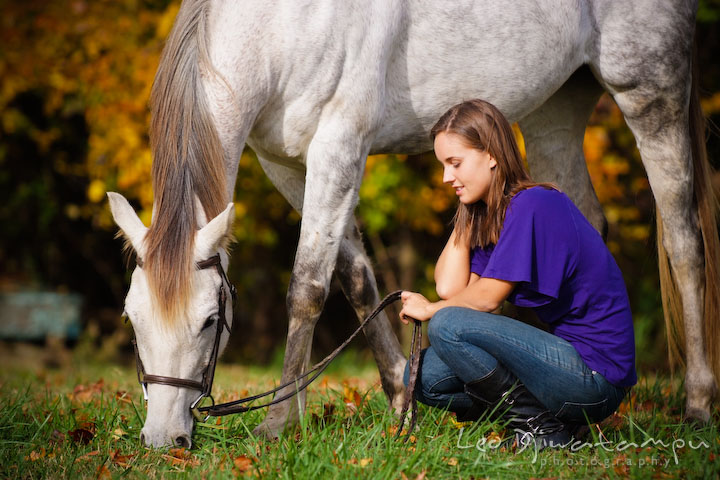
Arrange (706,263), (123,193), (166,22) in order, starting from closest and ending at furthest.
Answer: (706,263) < (166,22) < (123,193)

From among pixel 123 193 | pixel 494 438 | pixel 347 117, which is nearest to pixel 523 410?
pixel 494 438

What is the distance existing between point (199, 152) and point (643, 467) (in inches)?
77.9

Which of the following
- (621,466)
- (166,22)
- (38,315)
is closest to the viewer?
(621,466)

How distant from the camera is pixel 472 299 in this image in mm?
2545

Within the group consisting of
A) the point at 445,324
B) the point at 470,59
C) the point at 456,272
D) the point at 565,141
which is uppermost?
the point at 470,59

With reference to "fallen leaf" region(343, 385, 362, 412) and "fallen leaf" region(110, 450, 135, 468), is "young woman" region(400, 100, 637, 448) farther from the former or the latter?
"fallen leaf" region(110, 450, 135, 468)

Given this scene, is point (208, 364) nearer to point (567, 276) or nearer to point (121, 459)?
point (121, 459)

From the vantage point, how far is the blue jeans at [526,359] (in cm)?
250

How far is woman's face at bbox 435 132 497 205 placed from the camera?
8.46 feet

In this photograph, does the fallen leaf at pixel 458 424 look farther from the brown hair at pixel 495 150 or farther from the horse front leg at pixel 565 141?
the horse front leg at pixel 565 141

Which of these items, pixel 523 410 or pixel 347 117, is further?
pixel 347 117

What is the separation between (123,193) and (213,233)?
5.22m

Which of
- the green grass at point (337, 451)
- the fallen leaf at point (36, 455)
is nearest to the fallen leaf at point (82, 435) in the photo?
the green grass at point (337, 451)

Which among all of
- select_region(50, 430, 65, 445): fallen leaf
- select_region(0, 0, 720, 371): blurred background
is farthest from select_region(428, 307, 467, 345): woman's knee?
select_region(0, 0, 720, 371): blurred background
